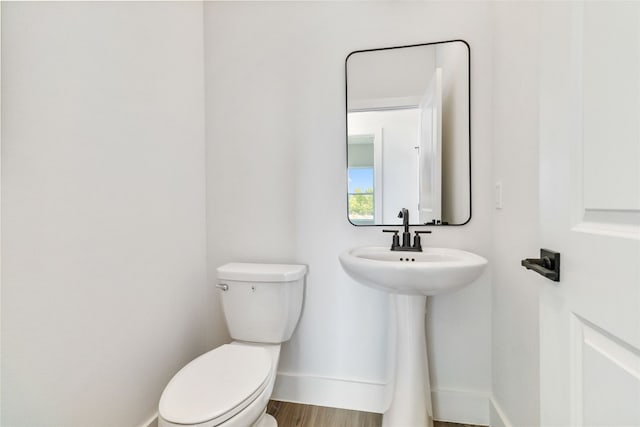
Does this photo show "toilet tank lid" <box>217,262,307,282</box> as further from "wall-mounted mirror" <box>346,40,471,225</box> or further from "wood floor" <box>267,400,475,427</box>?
"wood floor" <box>267,400,475,427</box>

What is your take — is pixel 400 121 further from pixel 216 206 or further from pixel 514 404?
pixel 514 404

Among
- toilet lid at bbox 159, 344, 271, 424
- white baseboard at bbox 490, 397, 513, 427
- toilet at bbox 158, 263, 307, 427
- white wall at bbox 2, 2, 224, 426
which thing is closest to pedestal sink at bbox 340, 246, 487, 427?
white baseboard at bbox 490, 397, 513, 427

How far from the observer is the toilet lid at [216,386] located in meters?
0.93

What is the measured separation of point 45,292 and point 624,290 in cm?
139

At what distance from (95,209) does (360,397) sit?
1452mm

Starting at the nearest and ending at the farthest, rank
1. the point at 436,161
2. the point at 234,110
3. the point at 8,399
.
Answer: the point at 8,399 < the point at 436,161 < the point at 234,110

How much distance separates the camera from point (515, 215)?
1.17m

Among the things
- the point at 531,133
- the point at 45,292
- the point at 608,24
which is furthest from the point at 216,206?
the point at 608,24

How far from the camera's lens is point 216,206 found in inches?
67.5

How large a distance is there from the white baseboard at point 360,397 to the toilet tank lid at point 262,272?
583 millimetres

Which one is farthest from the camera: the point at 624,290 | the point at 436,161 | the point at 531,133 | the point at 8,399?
the point at 436,161

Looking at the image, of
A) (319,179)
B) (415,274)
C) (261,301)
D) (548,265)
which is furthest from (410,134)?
(261,301)

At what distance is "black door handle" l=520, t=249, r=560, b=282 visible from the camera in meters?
0.62

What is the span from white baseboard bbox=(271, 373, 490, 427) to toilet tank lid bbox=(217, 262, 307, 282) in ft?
1.91
